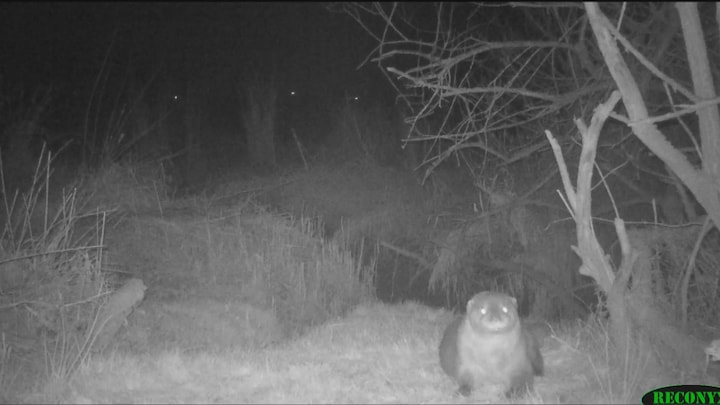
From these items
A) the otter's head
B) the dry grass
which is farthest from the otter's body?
the dry grass

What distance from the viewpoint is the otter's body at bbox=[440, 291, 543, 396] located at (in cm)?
548

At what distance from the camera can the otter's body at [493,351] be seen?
216 inches

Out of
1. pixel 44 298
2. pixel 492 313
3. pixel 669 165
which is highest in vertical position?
pixel 669 165

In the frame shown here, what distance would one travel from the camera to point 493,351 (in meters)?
5.53

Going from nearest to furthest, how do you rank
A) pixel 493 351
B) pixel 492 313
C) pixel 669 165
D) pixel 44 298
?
1. pixel 492 313
2. pixel 493 351
3. pixel 669 165
4. pixel 44 298

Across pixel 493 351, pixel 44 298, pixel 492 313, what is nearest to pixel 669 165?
pixel 492 313

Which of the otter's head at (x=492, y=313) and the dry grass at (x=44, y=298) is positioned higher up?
the otter's head at (x=492, y=313)

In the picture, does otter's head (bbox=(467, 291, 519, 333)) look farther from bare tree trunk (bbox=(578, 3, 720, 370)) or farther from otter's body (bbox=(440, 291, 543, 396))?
bare tree trunk (bbox=(578, 3, 720, 370))

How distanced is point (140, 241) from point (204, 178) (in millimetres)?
10026

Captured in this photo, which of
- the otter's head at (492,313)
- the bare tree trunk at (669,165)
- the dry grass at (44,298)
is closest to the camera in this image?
the otter's head at (492,313)

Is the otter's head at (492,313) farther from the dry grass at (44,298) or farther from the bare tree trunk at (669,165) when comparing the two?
the dry grass at (44,298)

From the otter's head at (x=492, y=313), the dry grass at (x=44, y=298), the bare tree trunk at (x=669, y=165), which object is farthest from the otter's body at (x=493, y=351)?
the dry grass at (x=44, y=298)

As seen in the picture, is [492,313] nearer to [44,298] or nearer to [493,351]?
[493,351]

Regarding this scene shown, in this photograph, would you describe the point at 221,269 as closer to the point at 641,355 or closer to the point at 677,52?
the point at 641,355
